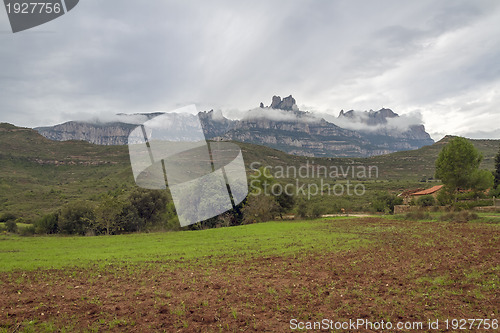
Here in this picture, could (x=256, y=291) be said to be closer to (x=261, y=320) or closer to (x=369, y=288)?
(x=261, y=320)

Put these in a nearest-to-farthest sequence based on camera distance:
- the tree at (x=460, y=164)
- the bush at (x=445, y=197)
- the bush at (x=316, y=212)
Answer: the tree at (x=460, y=164)
the bush at (x=445, y=197)
the bush at (x=316, y=212)

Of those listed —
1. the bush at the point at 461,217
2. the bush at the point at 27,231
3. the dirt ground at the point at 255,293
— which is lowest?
the bush at the point at 27,231

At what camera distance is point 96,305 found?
27.2 feet

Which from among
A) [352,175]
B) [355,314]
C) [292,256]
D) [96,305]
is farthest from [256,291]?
[352,175]

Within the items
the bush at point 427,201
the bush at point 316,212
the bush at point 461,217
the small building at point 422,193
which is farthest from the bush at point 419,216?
the small building at point 422,193

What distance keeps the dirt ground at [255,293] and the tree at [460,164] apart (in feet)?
109

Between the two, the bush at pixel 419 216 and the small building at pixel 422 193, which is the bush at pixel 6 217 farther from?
the small building at pixel 422 193

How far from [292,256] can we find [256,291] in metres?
6.77

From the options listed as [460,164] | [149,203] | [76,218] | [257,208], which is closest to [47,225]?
[76,218]

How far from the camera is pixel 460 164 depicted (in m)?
40.9

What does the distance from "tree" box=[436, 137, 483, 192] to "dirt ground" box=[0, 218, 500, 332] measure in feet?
109

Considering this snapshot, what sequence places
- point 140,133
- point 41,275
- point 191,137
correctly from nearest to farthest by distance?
point 41,275 → point 140,133 → point 191,137

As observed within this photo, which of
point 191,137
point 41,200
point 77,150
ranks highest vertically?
point 77,150

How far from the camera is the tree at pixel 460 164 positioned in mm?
40750
